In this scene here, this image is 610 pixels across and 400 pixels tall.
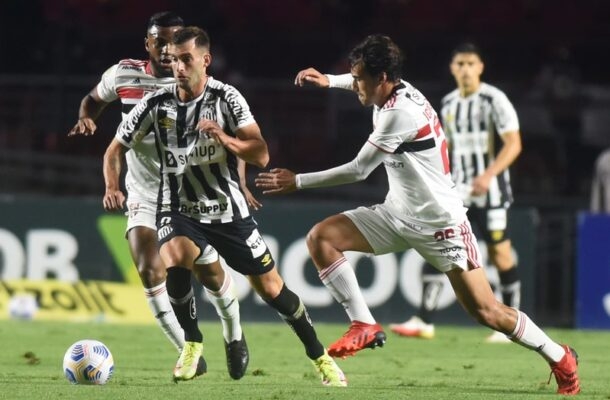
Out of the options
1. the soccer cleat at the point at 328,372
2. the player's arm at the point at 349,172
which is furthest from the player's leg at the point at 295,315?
the player's arm at the point at 349,172

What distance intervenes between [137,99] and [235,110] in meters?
1.22

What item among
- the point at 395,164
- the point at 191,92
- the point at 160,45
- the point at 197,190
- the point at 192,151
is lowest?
the point at 197,190

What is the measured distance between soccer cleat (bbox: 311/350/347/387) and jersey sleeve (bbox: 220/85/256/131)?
134 cm

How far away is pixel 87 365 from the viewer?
712 centimetres

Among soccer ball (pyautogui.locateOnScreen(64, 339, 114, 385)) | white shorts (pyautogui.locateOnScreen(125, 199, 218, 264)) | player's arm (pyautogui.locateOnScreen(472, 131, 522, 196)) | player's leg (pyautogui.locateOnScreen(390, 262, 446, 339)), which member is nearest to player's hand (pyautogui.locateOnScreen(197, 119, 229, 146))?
white shorts (pyautogui.locateOnScreen(125, 199, 218, 264))

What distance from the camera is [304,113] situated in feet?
48.4

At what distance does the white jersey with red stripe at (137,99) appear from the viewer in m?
7.96

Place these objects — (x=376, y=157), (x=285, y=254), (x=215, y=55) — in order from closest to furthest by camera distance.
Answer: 1. (x=376, y=157)
2. (x=285, y=254)
3. (x=215, y=55)

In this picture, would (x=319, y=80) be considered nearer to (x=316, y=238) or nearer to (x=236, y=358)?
(x=316, y=238)

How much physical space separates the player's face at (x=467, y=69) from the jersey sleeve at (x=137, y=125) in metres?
4.03

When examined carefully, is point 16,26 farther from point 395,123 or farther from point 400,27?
point 395,123

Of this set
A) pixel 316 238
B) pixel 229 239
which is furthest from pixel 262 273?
pixel 316 238

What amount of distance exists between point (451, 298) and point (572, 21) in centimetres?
713

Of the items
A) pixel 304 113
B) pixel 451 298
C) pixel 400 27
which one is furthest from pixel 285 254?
pixel 400 27
